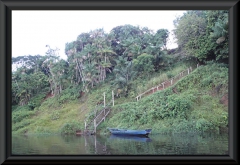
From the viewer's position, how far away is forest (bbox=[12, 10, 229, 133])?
6938mm

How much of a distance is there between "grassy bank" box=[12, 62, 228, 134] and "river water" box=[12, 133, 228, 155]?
387mm

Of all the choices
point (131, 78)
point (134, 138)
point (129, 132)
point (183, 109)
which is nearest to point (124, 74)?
point (131, 78)

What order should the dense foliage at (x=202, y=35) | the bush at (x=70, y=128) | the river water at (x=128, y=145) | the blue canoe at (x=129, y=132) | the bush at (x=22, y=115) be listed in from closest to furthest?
the river water at (x=128, y=145), the bush at (x=22, y=115), the blue canoe at (x=129, y=132), the bush at (x=70, y=128), the dense foliage at (x=202, y=35)

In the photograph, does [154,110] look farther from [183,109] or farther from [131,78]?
[131,78]

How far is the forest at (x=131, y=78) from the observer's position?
6938 mm

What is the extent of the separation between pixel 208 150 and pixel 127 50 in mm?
4566

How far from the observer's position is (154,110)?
→ 7.36 m

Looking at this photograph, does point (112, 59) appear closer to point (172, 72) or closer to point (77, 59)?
point (77, 59)

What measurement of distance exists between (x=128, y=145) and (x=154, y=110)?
224 cm

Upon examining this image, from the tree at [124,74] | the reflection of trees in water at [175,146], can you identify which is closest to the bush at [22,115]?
the reflection of trees in water at [175,146]

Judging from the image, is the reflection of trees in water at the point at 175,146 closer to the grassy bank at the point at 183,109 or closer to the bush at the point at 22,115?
the grassy bank at the point at 183,109

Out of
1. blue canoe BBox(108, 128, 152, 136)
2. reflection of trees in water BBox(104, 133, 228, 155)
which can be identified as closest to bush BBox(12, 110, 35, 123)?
blue canoe BBox(108, 128, 152, 136)

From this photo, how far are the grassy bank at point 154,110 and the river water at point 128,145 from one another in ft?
1.27
